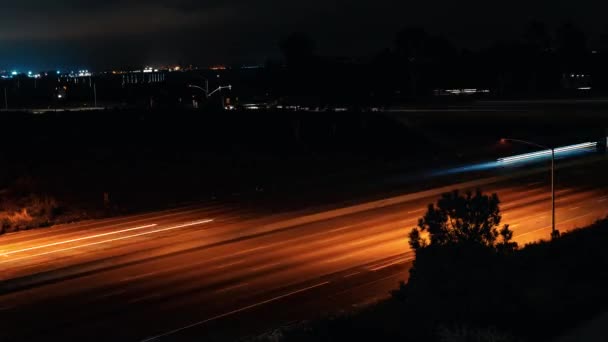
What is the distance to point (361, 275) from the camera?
24.2 meters

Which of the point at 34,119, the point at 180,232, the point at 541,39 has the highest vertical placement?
the point at 541,39

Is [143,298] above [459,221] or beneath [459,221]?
beneath

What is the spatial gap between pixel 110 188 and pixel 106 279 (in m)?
24.6

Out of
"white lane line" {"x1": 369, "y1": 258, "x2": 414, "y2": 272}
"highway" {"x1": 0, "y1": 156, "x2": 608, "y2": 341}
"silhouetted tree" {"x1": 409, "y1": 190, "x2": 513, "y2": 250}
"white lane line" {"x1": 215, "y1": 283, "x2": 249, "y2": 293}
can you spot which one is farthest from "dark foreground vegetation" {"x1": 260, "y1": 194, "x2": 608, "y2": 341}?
"white lane line" {"x1": 369, "y1": 258, "x2": 414, "y2": 272}

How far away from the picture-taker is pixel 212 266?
2642cm

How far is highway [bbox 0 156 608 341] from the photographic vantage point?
64.4ft

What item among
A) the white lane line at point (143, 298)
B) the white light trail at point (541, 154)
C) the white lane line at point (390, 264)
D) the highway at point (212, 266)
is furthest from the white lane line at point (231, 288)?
the white light trail at point (541, 154)

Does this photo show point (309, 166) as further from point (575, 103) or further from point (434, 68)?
point (434, 68)

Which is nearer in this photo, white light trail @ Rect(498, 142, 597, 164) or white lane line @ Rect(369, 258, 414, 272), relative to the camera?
white lane line @ Rect(369, 258, 414, 272)

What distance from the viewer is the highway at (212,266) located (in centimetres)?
1962

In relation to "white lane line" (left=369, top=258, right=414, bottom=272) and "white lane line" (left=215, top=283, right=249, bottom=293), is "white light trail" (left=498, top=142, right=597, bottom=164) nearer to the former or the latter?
"white lane line" (left=369, top=258, right=414, bottom=272)

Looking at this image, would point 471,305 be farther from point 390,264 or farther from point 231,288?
point 390,264

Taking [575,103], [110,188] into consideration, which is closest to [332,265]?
[110,188]

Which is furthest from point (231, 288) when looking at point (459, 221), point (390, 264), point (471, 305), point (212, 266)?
point (471, 305)
